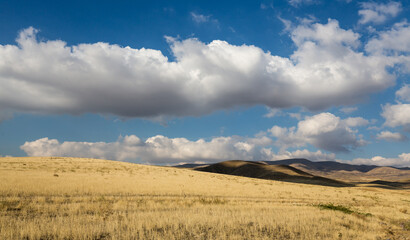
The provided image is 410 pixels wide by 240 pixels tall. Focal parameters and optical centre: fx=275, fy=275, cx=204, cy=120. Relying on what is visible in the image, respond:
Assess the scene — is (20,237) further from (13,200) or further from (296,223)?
(296,223)

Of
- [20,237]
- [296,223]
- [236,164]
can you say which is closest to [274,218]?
[296,223]

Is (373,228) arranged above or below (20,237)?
below

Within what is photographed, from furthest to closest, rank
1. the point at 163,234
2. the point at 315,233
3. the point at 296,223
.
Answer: the point at 296,223 → the point at 315,233 → the point at 163,234

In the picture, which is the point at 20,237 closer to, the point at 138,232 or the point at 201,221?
the point at 138,232

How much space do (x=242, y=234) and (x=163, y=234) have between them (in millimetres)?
3281

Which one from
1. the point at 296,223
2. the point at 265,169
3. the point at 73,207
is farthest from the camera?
the point at 265,169

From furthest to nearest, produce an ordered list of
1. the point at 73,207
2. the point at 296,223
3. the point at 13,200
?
the point at 13,200 < the point at 73,207 < the point at 296,223

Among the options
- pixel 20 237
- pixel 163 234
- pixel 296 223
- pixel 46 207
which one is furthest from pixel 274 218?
pixel 46 207

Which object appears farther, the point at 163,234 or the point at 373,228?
the point at 373,228

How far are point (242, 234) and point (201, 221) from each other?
2.30 meters

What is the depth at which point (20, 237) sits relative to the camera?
944 cm

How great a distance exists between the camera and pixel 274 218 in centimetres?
1461

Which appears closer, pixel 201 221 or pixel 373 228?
pixel 201 221

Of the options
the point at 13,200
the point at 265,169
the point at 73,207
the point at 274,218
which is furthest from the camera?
the point at 265,169
